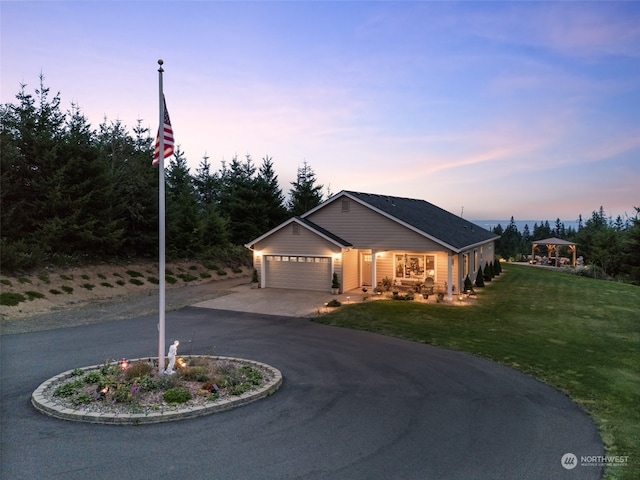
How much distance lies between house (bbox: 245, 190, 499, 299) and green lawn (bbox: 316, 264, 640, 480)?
3273 mm

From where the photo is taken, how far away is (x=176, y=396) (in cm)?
732

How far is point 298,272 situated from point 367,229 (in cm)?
483

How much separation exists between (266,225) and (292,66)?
66.7ft

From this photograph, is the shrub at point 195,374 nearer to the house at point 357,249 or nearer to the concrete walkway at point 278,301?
the concrete walkway at point 278,301

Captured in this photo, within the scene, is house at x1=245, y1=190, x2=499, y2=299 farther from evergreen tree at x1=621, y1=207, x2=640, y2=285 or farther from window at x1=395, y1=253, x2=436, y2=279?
evergreen tree at x1=621, y1=207, x2=640, y2=285

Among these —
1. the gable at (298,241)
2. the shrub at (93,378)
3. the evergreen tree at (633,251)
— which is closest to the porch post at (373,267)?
the gable at (298,241)

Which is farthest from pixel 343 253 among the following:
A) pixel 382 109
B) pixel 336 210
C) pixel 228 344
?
pixel 228 344

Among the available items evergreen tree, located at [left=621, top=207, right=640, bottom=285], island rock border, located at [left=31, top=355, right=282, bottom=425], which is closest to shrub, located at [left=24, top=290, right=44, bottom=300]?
island rock border, located at [left=31, top=355, right=282, bottom=425]

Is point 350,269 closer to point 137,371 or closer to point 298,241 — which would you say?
point 298,241

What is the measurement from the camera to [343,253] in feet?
72.4

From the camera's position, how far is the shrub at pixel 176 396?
726 cm

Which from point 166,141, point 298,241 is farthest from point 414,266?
point 166,141

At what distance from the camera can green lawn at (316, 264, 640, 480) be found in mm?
7496

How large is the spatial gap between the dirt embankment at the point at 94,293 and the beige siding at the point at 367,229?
24.7 ft
